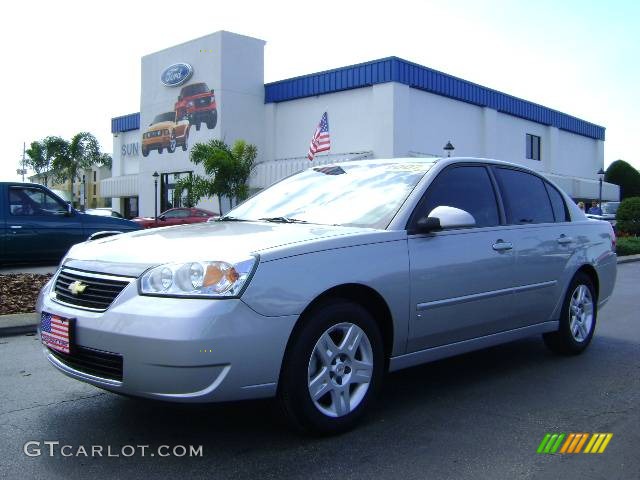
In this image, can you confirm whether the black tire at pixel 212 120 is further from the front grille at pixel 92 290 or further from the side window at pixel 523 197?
the front grille at pixel 92 290

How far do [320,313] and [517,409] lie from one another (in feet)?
5.26

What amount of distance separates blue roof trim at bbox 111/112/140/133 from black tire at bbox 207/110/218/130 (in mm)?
10325

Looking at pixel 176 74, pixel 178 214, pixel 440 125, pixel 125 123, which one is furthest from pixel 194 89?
pixel 440 125

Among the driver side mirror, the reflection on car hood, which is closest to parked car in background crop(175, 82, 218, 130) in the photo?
the reflection on car hood

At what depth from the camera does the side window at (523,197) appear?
5062mm

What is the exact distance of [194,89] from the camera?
34.7 meters

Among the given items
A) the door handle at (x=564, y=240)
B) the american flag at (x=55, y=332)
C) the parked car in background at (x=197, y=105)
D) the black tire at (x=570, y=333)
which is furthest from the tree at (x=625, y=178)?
the american flag at (x=55, y=332)

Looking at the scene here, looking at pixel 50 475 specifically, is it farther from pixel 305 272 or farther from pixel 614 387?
pixel 614 387

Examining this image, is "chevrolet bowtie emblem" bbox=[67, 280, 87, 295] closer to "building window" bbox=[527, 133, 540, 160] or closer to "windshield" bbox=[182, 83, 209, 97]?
"windshield" bbox=[182, 83, 209, 97]

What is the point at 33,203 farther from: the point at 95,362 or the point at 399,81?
the point at 399,81

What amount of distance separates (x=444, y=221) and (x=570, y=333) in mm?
2257

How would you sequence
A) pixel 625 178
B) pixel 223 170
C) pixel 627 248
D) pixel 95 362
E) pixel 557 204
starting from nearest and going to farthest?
pixel 95 362, pixel 557 204, pixel 627 248, pixel 223 170, pixel 625 178

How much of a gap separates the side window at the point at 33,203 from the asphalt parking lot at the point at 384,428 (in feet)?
19.1

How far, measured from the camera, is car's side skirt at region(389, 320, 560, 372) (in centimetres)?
398
